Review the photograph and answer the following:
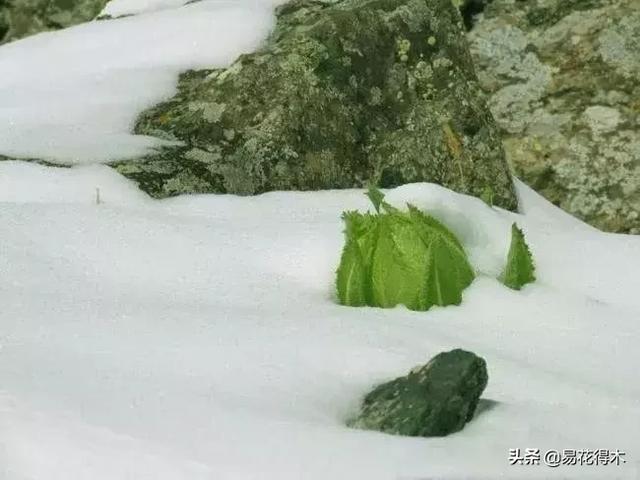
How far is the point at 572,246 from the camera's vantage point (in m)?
2.54

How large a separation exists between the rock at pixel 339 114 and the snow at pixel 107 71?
0.30ft

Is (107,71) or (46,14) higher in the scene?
(107,71)

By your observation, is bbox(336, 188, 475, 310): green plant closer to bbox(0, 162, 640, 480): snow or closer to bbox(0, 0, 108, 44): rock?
bbox(0, 162, 640, 480): snow

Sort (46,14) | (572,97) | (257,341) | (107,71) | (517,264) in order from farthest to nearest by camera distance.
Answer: (46,14)
(572,97)
(107,71)
(517,264)
(257,341)

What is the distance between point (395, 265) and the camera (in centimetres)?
211

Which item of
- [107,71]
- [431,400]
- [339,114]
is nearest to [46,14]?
[107,71]

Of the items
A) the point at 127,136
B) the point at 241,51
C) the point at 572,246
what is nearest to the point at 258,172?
the point at 127,136

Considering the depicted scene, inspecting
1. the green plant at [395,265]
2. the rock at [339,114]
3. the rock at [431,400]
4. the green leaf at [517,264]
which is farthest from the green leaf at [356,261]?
the rock at [339,114]

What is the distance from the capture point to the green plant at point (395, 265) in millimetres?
2107

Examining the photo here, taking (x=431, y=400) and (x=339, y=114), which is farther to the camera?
(x=339, y=114)

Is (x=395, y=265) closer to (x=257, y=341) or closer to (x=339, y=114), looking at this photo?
(x=257, y=341)

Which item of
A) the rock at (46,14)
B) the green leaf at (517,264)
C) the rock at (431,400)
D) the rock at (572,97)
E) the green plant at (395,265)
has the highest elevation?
the rock at (431,400)

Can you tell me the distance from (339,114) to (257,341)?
4.84ft

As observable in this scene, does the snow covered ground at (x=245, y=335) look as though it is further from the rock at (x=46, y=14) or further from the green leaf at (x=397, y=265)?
the rock at (x=46, y=14)
